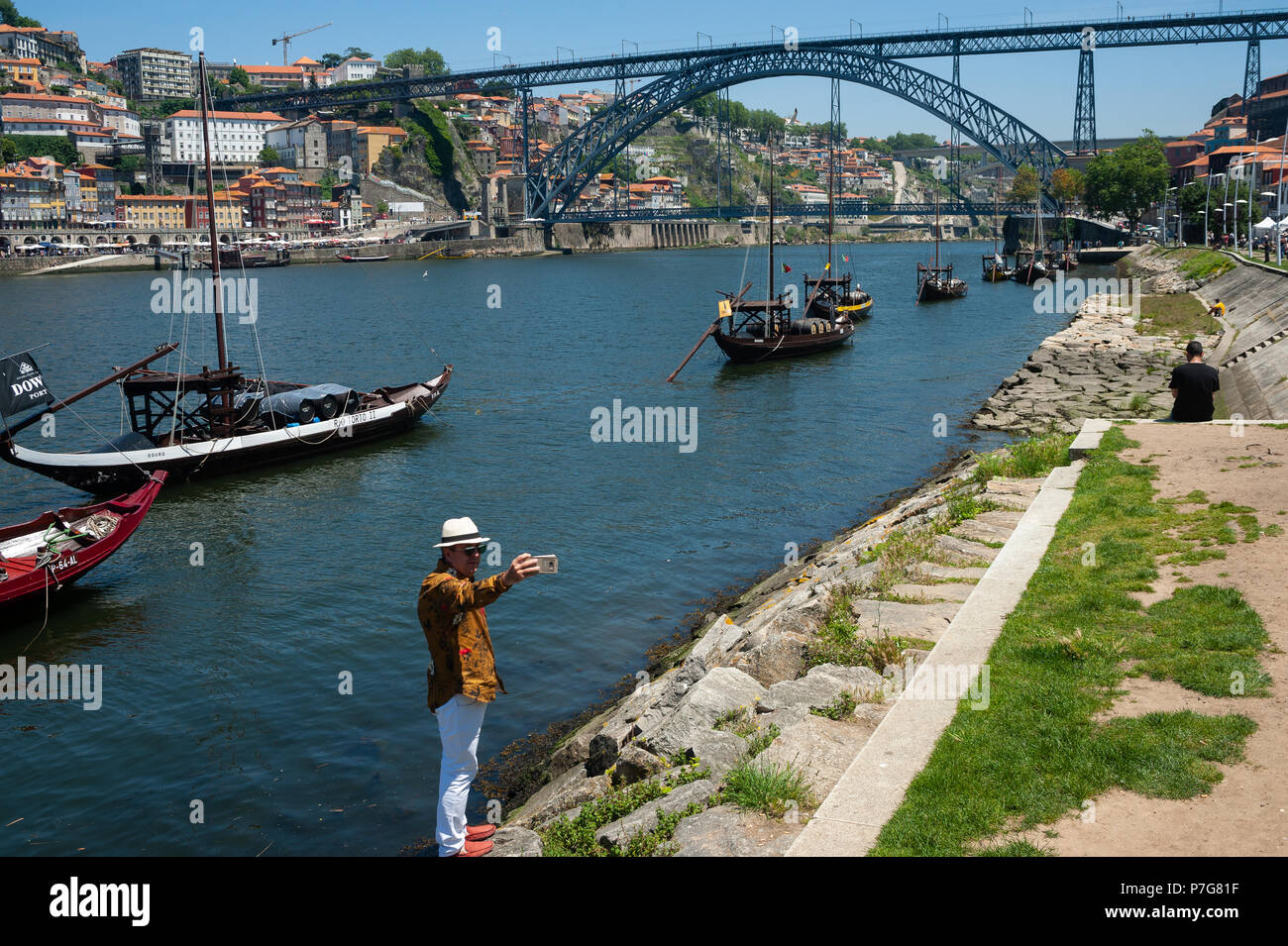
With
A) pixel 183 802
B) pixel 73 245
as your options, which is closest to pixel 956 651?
pixel 183 802

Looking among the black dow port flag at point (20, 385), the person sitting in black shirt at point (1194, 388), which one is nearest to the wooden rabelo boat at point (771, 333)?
the black dow port flag at point (20, 385)

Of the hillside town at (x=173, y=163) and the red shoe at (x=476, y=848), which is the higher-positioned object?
the hillside town at (x=173, y=163)

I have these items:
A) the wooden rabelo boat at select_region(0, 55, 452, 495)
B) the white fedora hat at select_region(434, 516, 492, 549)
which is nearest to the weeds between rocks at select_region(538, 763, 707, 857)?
the white fedora hat at select_region(434, 516, 492, 549)

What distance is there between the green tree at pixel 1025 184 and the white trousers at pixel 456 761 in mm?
152131

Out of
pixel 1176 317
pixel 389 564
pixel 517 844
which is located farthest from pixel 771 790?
pixel 1176 317

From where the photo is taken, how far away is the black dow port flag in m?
21.8

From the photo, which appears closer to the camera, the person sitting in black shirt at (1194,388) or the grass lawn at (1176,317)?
the person sitting in black shirt at (1194,388)

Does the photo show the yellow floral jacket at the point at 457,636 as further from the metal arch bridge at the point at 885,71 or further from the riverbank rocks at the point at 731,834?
the metal arch bridge at the point at 885,71

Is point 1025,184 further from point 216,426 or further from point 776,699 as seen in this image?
point 776,699

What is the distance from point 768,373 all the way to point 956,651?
120ft

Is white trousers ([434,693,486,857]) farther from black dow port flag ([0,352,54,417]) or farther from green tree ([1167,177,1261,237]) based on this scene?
green tree ([1167,177,1261,237])

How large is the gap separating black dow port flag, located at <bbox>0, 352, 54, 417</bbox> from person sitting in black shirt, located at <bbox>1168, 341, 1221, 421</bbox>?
20676 millimetres

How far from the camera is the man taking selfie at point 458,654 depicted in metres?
7.09

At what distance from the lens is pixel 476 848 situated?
7727 mm
